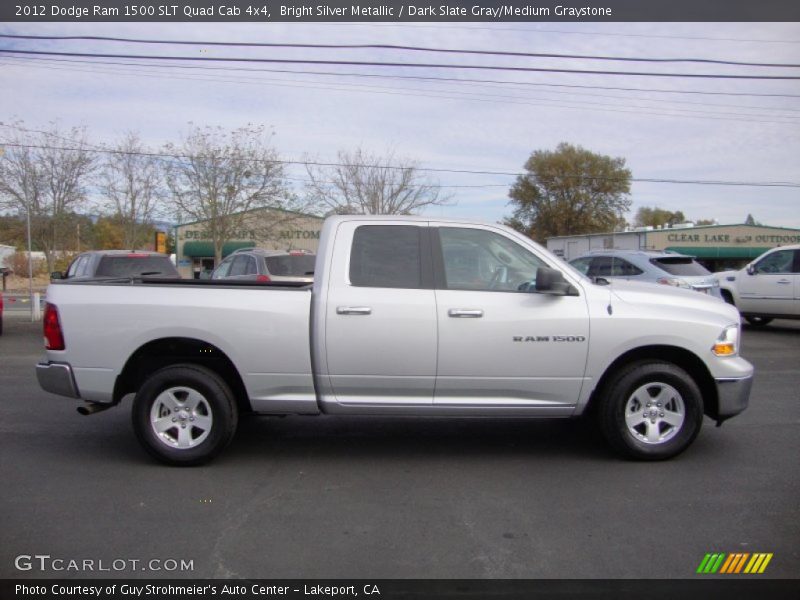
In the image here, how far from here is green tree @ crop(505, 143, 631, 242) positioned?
55125 mm

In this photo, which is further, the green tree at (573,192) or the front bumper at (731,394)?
the green tree at (573,192)

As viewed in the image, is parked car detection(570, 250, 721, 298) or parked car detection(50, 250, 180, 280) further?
parked car detection(570, 250, 721, 298)

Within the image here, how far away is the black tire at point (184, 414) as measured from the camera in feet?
16.4

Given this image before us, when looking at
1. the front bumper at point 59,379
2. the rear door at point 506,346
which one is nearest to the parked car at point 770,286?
the rear door at point 506,346

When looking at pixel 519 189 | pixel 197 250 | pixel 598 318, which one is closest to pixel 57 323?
pixel 598 318

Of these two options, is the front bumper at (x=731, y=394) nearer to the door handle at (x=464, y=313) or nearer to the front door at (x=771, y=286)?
the door handle at (x=464, y=313)

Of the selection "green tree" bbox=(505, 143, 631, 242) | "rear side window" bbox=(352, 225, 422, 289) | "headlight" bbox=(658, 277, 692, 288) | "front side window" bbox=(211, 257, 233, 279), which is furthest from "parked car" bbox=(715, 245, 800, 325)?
"green tree" bbox=(505, 143, 631, 242)

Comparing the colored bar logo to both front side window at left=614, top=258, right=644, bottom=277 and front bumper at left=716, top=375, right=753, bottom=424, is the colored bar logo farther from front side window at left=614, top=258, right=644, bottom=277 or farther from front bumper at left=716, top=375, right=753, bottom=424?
front side window at left=614, top=258, right=644, bottom=277

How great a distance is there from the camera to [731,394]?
510 cm

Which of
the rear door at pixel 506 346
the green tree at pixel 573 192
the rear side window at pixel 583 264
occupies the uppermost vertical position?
the green tree at pixel 573 192

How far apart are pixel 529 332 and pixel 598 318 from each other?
1.79 ft

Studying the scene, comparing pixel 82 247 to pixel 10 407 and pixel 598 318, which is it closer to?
pixel 10 407

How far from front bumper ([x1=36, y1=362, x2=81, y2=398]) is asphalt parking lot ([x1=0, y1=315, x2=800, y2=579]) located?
0.61 meters

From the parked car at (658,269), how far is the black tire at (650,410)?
7.88 meters
